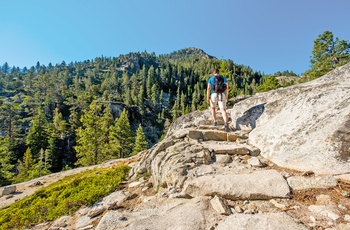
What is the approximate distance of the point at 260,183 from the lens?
4801 mm

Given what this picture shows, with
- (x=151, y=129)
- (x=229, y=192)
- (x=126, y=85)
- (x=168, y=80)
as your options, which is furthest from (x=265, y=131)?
(x=168, y=80)

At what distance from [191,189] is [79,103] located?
9509cm

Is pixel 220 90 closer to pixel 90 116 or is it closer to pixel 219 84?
pixel 219 84

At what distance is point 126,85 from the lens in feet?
445

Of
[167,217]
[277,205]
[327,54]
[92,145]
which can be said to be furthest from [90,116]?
[327,54]

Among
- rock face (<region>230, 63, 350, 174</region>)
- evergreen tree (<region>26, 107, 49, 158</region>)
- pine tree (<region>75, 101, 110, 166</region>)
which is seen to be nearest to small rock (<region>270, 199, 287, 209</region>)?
rock face (<region>230, 63, 350, 174</region>)

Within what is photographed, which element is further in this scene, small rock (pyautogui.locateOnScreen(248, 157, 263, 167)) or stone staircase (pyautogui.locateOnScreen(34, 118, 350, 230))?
small rock (pyautogui.locateOnScreen(248, 157, 263, 167))

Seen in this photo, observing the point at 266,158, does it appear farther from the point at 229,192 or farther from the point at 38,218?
the point at 38,218

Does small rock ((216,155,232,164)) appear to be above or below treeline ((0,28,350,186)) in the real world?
below

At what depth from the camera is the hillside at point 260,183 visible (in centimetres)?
391

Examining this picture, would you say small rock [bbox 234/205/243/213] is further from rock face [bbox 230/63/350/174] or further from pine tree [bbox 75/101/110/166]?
pine tree [bbox 75/101/110/166]

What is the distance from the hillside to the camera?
3.91 metres

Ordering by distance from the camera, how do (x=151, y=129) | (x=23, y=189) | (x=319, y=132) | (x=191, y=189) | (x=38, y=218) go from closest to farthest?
(x=191, y=189), (x=319, y=132), (x=38, y=218), (x=23, y=189), (x=151, y=129)

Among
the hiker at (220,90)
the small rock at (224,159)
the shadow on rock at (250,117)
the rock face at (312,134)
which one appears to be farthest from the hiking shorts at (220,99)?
the small rock at (224,159)
